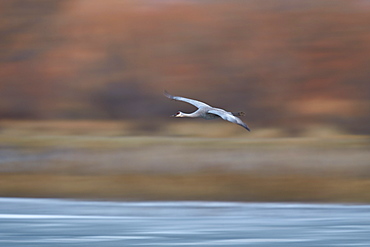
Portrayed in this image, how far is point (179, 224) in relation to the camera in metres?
16.1

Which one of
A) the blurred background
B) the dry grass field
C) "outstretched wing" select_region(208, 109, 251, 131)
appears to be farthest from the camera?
the blurred background

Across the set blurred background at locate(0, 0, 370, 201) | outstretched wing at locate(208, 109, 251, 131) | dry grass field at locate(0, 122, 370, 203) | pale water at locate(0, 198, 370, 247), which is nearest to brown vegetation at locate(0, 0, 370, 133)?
blurred background at locate(0, 0, 370, 201)

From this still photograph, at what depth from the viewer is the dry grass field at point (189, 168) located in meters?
19.4

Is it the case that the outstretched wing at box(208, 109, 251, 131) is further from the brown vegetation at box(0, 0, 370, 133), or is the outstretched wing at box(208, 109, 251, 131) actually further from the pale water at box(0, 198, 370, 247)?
the brown vegetation at box(0, 0, 370, 133)

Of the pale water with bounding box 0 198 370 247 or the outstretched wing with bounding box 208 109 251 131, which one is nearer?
the outstretched wing with bounding box 208 109 251 131

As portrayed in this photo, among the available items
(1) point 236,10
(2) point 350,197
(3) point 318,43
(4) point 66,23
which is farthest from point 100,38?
(2) point 350,197

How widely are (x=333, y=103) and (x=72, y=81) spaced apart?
10016 millimetres

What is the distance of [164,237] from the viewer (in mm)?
14641

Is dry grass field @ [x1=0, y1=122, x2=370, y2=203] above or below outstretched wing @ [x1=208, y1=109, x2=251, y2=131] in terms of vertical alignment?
above

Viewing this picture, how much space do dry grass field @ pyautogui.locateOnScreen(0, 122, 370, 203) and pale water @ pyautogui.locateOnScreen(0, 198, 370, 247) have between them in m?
0.83

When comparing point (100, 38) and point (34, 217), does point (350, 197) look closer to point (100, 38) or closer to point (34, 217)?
point (34, 217)

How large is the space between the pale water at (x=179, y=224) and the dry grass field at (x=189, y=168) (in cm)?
83

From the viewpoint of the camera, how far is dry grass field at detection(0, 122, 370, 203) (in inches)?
765

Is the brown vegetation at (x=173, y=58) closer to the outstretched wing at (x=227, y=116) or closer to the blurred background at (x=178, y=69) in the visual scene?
the blurred background at (x=178, y=69)
